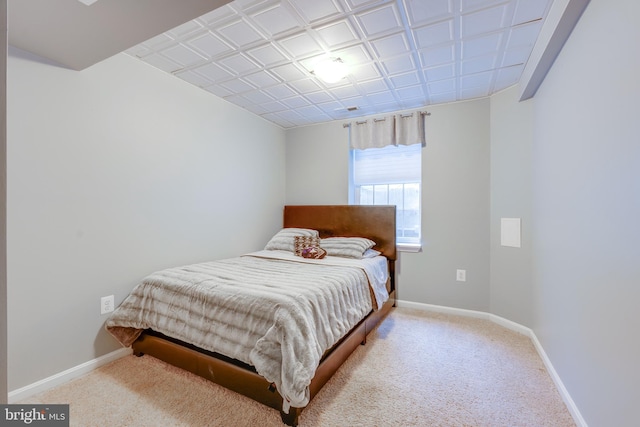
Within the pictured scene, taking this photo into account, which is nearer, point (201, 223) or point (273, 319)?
point (273, 319)

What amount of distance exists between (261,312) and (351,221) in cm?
207

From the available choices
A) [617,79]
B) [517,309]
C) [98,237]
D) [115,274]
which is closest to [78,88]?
[98,237]

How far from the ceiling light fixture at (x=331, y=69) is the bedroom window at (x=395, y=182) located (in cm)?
133

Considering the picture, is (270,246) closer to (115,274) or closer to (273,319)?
(115,274)

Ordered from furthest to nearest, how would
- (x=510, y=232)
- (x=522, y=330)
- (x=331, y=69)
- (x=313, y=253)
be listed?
(x=313, y=253) → (x=510, y=232) → (x=522, y=330) → (x=331, y=69)

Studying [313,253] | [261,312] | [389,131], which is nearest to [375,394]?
[261,312]

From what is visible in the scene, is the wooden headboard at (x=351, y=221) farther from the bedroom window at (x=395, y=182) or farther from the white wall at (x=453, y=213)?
the white wall at (x=453, y=213)

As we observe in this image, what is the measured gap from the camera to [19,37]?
145 centimetres

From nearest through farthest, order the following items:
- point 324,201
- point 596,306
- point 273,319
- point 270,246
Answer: point 596,306
point 273,319
point 270,246
point 324,201

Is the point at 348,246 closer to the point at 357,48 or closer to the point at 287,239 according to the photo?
the point at 287,239

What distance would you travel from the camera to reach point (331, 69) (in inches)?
86.3

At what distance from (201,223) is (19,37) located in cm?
167

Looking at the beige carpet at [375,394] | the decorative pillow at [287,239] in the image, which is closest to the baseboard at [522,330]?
the beige carpet at [375,394]

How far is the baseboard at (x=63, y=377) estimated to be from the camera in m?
1.57
